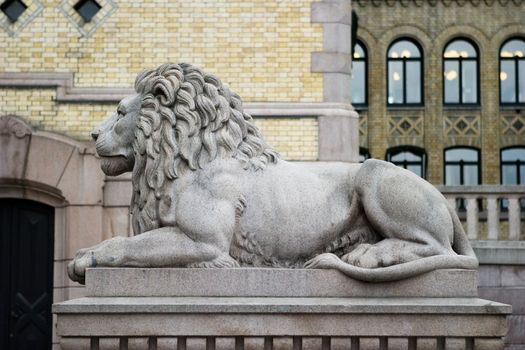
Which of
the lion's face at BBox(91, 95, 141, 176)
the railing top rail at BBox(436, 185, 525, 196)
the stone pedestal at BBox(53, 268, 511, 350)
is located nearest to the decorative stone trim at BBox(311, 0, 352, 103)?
the railing top rail at BBox(436, 185, 525, 196)

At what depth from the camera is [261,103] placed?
52.9ft

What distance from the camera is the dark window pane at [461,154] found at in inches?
1688

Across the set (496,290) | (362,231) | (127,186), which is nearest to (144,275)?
(362,231)

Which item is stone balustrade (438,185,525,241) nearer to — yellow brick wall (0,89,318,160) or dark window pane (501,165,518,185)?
yellow brick wall (0,89,318,160)

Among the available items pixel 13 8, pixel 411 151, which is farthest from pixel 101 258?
pixel 411 151

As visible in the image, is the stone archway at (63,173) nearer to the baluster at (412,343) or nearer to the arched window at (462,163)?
the baluster at (412,343)

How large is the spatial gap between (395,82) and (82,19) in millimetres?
28189

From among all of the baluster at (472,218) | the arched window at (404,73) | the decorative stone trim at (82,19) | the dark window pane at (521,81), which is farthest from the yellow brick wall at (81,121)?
the dark window pane at (521,81)

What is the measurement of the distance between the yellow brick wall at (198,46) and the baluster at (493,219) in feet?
9.54

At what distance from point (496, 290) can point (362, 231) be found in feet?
29.1

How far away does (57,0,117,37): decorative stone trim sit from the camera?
16391 millimetres

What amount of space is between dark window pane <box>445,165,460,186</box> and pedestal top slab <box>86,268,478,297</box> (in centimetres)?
3502

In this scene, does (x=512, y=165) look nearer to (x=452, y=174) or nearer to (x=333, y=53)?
(x=452, y=174)

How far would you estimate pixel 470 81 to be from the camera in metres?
43.5
